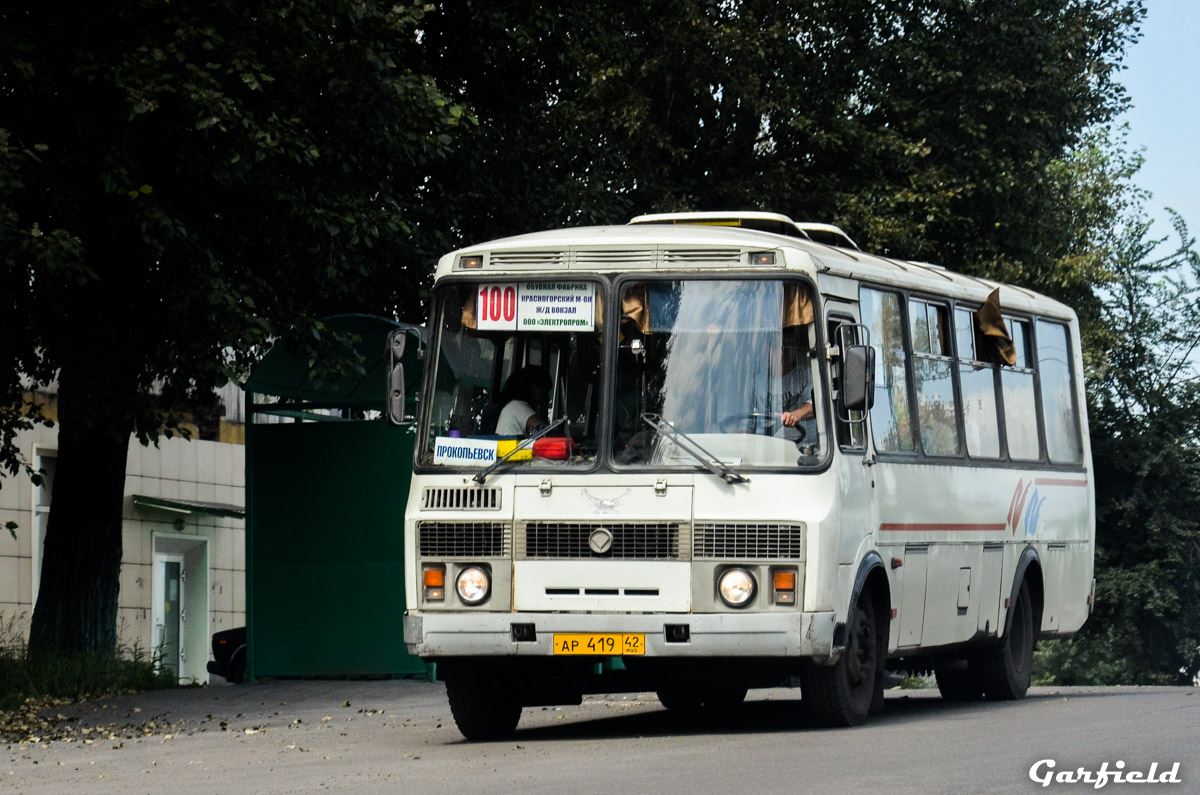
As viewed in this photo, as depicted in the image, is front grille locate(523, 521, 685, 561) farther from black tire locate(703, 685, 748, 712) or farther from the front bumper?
black tire locate(703, 685, 748, 712)

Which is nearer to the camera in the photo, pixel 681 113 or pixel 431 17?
pixel 431 17

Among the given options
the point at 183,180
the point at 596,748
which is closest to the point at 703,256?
the point at 596,748

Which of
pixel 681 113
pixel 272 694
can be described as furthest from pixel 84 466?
pixel 681 113

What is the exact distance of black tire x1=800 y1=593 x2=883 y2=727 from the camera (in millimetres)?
12492

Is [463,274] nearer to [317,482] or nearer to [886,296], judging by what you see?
[886,296]

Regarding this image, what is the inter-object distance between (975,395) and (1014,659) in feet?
7.34

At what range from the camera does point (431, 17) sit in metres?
21.4

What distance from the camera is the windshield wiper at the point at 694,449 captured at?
11.9 meters

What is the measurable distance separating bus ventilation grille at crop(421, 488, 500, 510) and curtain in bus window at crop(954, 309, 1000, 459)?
4125 millimetres

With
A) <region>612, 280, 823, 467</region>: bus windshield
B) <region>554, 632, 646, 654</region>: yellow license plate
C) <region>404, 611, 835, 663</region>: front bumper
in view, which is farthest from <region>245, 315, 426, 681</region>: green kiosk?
<region>554, 632, 646, 654</region>: yellow license plate

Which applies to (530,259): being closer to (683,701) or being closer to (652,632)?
(652,632)

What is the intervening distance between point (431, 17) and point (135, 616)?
1237 cm

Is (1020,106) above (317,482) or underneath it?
above

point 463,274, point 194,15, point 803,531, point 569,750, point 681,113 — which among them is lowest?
point 569,750
